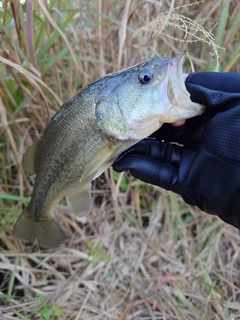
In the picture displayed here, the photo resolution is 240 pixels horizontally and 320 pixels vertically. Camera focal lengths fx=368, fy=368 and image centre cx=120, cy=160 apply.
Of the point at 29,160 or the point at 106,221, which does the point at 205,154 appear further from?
the point at 106,221

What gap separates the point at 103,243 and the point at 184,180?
3.07 feet

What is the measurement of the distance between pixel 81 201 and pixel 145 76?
0.73 meters

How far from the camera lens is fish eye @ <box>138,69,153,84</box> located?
1.58 metres

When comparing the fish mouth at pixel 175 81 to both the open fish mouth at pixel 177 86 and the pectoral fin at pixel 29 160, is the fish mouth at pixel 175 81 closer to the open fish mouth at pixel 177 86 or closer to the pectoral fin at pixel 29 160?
the open fish mouth at pixel 177 86

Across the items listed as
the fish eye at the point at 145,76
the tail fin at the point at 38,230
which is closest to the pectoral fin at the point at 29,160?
the tail fin at the point at 38,230

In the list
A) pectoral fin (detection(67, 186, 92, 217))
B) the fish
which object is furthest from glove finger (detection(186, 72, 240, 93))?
pectoral fin (detection(67, 186, 92, 217))

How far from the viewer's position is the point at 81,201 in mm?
1916

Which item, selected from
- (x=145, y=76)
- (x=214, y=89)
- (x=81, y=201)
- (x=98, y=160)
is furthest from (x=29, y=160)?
(x=214, y=89)

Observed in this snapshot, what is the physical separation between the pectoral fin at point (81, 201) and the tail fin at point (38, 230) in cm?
21

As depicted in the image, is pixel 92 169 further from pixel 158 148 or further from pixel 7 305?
pixel 7 305

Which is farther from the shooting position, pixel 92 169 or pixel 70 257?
pixel 70 257

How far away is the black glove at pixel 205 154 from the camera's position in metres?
1.60

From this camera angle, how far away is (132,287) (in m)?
2.35

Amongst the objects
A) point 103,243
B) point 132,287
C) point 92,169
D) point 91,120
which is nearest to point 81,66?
point 91,120
